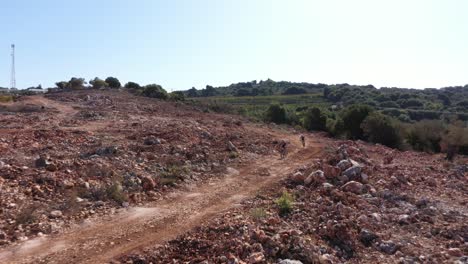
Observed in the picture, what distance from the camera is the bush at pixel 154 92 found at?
39469 millimetres

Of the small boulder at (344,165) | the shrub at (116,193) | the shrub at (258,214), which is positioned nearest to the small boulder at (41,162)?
the shrub at (116,193)

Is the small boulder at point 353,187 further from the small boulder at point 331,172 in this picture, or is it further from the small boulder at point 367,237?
the small boulder at point 367,237

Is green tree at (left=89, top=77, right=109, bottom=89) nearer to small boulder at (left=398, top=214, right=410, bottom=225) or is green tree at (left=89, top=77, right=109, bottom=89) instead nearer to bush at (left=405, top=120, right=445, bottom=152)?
bush at (left=405, top=120, right=445, bottom=152)

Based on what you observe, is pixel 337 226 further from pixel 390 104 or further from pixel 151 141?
pixel 390 104

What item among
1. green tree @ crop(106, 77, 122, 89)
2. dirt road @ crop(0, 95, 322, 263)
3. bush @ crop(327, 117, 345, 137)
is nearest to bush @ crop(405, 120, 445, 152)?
bush @ crop(327, 117, 345, 137)

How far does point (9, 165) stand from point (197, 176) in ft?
16.7

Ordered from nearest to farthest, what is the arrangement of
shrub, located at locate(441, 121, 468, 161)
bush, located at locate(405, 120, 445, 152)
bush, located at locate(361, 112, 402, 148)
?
1. shrub, located at locate(441, 121, 468, 161)
2. bush, located at locate(361, 112, 402, 148)
3. bush, located at locate(405, 120, 445, 152)

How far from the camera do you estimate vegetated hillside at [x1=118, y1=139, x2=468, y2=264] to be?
6957 mm

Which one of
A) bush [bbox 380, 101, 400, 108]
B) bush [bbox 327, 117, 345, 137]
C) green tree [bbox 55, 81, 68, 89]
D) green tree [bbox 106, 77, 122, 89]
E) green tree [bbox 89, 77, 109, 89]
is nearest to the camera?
bush [bbox 327, 117, 345, 137]

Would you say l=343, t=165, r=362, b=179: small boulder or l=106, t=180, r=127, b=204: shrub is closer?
l=106, t=180, r=127, b=204: shrub

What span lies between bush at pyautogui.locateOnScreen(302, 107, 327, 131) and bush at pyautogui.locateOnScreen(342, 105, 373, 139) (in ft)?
9.62

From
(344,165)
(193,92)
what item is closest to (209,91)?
(193,92)

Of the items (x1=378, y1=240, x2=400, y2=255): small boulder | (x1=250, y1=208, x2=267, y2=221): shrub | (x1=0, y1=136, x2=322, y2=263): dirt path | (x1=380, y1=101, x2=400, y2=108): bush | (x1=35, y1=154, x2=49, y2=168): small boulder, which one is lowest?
Answer: (x1=378, y1=240, x2=400, y2=255): small boulder

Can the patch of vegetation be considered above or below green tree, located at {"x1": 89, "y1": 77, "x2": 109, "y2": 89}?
below
